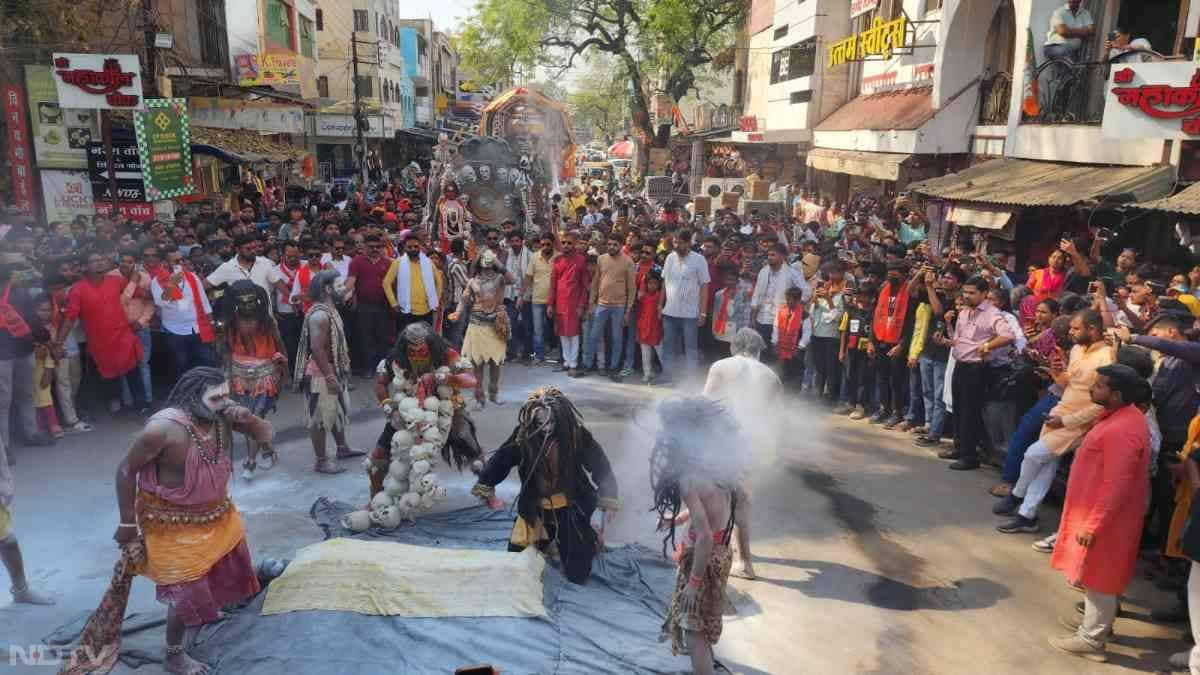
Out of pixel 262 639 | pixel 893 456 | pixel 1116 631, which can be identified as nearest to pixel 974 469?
pixel 893 456

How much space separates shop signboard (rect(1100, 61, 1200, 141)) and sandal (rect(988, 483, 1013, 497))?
190 inches

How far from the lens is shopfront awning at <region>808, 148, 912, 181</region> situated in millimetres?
15500

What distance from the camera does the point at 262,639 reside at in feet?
14.4

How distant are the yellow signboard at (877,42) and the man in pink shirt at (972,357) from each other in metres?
10.2

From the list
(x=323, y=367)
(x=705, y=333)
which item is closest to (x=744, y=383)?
(x=323, y=367)

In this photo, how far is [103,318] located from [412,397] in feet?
14.0

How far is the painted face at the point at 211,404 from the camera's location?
4.29 m

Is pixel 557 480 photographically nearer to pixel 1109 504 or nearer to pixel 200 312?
pixel 1109 504

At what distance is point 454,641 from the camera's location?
4457 mm

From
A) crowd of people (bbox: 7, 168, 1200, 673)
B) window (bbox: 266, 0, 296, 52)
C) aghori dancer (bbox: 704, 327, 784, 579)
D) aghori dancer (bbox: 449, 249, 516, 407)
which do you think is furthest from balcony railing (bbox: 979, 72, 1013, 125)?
window (bbox: 266, 0, 296, 52)

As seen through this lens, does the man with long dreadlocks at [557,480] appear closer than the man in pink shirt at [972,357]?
Yes

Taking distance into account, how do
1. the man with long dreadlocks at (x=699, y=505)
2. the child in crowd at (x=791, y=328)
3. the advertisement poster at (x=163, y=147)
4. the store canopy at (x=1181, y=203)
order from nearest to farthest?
the man with long dreadlocks at (x=699, y=505) → the store canopy at (x=1181, y=203) → the child in crowd at (x=791, y=328) → the advertisement poster at (x=163, y=147)

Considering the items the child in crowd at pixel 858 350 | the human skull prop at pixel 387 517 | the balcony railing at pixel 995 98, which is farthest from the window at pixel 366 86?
the human skull prop at pixel 387 517

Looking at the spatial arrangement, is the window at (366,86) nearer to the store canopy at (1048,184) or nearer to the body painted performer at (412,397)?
the store canopy at (1048,184)
